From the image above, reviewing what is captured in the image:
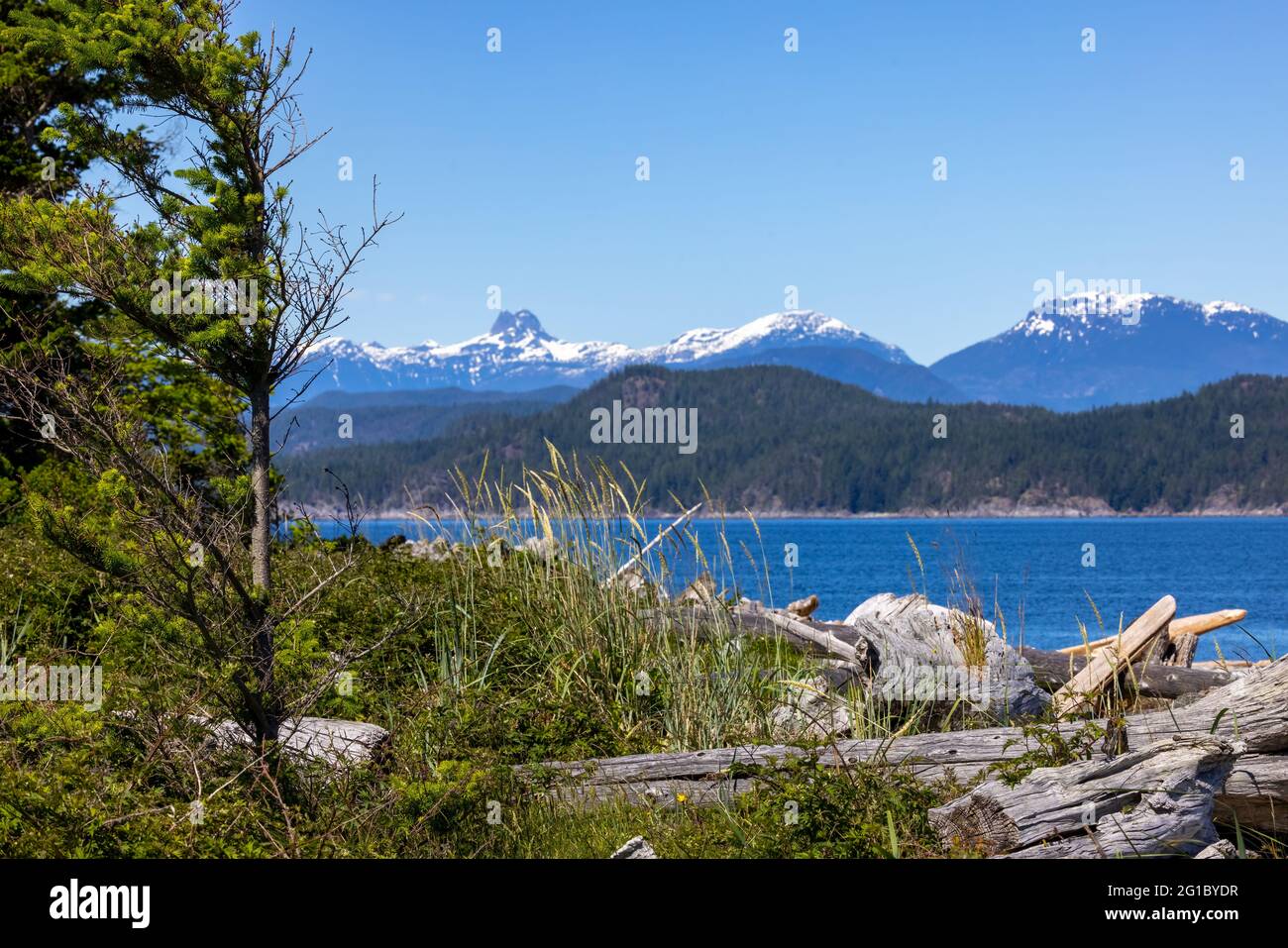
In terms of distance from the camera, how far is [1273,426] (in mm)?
Result: 146375

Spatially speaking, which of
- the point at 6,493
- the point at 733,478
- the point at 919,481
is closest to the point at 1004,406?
the point at 919,481

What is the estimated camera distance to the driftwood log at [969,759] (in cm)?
523

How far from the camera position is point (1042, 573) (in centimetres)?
6525

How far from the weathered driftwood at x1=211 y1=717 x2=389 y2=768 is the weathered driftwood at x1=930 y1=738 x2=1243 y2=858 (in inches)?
136

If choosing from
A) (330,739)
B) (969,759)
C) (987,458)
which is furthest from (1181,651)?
(987,458)

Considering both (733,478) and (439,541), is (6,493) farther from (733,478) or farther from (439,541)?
(733,478)

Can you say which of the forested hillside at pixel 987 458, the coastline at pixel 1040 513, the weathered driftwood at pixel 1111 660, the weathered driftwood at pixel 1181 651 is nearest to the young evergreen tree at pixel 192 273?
the weathered driftwood at pixel 1111 660

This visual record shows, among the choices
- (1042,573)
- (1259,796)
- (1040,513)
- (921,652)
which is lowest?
(1042,573)

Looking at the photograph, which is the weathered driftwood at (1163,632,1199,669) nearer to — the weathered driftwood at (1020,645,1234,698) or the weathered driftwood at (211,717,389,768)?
the weathered driftwood at (1020,645,1234,698)

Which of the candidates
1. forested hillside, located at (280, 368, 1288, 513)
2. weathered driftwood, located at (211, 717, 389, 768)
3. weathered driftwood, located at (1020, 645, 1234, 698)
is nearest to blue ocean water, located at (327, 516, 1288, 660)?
weathered driftwood, located at (1020, 645, 1234, 698)

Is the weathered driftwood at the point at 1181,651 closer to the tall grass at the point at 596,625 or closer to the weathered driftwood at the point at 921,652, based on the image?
the weathered driftwood at the point at 921,652

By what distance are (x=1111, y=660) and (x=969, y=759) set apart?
262 centimetres

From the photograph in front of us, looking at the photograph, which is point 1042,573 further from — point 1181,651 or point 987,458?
point 987,458
